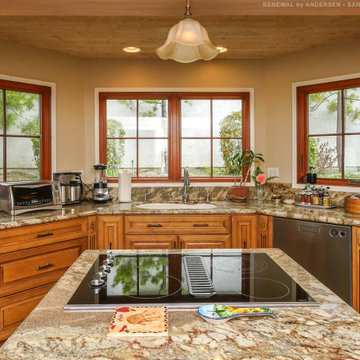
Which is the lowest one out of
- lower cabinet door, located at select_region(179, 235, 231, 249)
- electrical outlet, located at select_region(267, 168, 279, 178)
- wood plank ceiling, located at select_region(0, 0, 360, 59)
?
lower cabinet door, located at select_region(179, 235, 231, 249)

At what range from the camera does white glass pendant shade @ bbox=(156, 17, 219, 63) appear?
1633 mm

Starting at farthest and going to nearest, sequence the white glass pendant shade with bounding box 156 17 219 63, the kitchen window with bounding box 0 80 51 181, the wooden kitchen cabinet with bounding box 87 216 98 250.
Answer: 1. the kitchen window with bounding box 0 80 51 181
2. the wooden kitchen cabinet with bounding box 87 216 98 250
3. the white glass pendant shade with bounding box 156 17 219 63

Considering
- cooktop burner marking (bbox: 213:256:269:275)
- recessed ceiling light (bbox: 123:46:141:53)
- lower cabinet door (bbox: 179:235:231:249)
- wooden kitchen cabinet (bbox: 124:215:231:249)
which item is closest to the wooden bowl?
wooden kitchen cabinet (bbox: 124:215:231:249)

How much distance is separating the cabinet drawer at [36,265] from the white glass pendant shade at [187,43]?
6.10 ft

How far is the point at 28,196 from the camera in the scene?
290cm

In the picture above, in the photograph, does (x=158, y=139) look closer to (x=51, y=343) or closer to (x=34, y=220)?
(x=34, y=220)

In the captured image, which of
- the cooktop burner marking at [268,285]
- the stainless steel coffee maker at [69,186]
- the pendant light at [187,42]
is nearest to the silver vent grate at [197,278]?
the cooktop burner marking at [268,285]

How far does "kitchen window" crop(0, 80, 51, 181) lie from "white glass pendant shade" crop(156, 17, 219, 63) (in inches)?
86.5

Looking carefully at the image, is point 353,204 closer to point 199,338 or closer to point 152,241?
point 152,241

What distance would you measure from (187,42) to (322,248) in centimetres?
201

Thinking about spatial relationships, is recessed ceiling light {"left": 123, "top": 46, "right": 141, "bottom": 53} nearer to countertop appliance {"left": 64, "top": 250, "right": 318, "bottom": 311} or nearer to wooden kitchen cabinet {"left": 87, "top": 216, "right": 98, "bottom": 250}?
wooden kitchen cabinet {"left": 87, "top": 216, "right": 98, "bottom": 250}

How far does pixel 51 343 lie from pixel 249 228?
2.53m

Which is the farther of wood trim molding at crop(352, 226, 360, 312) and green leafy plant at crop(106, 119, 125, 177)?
green leafy plant at crop(106, 119, 125, 177)

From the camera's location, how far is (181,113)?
4.02 metres
